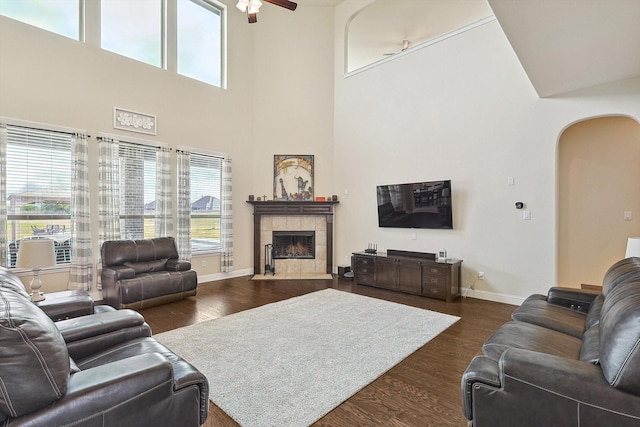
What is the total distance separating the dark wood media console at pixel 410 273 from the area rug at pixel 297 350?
0.72m

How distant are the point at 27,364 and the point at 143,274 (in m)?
3.86

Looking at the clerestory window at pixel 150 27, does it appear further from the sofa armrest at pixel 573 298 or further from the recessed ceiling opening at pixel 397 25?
the sofa armrest at pixel 573 298

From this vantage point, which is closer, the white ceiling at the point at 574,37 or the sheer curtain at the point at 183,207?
the white ceiling at the point at 574,37

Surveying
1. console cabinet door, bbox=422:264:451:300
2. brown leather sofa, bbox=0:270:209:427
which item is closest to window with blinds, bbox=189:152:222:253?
console cabinet door, bbox=422:264:451:300

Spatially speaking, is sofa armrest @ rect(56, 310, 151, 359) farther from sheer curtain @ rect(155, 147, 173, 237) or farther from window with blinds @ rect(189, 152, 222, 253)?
window with blinds @ rect(189, 152, 222, 253)

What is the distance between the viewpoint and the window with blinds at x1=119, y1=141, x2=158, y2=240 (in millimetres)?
5328

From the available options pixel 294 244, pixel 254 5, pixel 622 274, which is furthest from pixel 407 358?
pixel 294 244

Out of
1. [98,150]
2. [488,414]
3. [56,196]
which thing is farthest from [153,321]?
[488,414]

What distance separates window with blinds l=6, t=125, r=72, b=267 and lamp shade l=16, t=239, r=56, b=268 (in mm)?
1924

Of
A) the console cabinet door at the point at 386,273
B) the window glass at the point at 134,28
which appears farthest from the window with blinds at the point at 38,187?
the console cabinet door at the point at 386,273

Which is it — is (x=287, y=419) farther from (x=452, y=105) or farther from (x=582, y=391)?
(x=452, y=105)

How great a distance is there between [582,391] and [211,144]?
641 centimetres

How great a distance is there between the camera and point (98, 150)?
500 cm

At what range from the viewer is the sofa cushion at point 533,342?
76.3 inches
